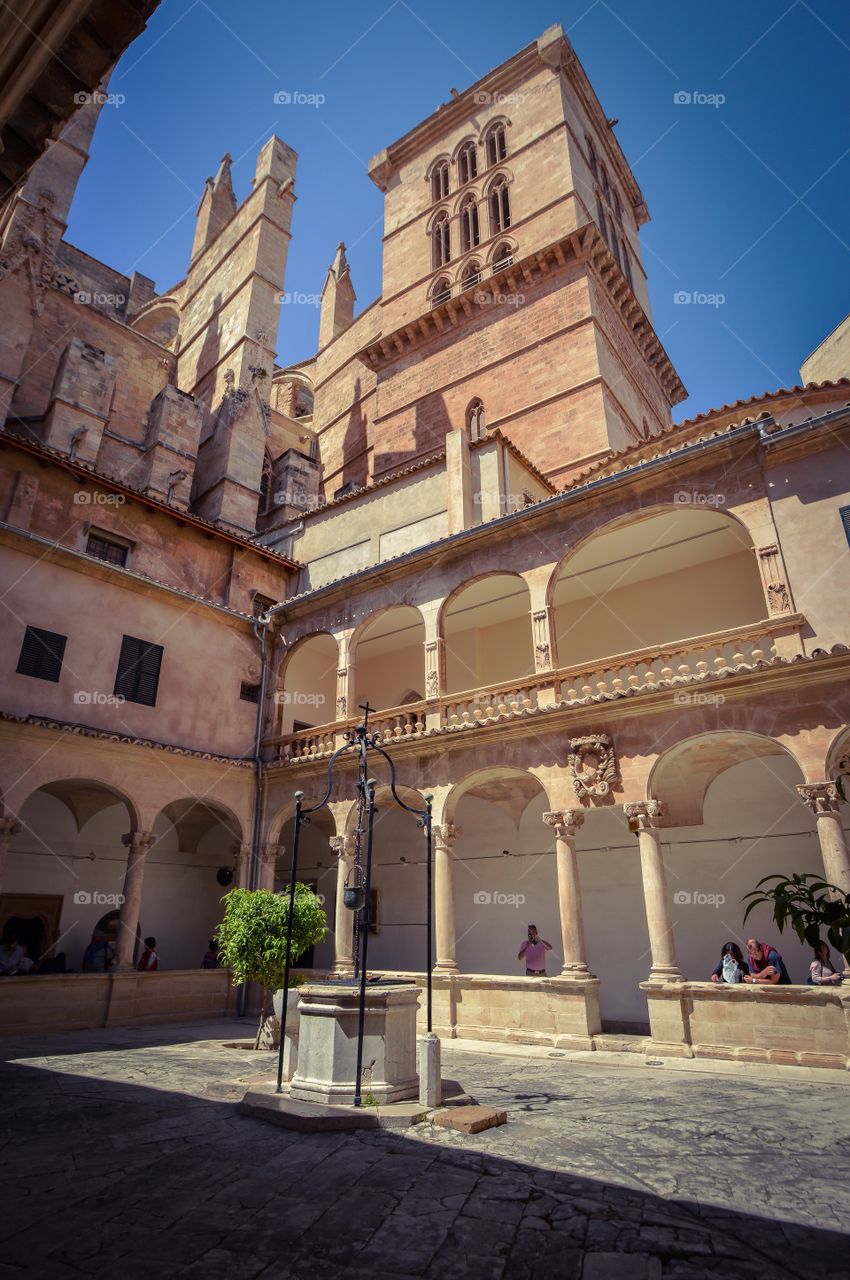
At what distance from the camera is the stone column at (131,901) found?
13562 mm

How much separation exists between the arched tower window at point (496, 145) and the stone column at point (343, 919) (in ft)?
82.7

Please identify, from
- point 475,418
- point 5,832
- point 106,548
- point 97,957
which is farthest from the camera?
point 475,418

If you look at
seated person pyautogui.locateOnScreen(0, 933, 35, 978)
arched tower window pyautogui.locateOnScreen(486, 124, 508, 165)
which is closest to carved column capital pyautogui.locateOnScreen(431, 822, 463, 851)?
seated person pyautogui.locateOnScreen(0, 933, 35, 978)

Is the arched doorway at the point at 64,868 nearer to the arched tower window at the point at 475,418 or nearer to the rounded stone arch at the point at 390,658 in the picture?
the rounded stone arch at the point at 390,658

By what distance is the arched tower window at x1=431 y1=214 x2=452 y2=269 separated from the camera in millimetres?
27625

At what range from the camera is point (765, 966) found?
10.4 m

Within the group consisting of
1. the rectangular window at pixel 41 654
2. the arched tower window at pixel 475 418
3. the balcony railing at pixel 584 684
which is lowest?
the balcony railing at pixel 584 684

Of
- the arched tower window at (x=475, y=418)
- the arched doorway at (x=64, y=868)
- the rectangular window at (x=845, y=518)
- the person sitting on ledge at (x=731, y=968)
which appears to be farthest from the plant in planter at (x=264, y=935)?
the arched tower window at (x=475, y=418)

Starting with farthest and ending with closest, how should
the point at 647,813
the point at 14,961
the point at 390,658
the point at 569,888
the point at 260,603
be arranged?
1. the point at 390,658
2. the point at 260,603
3. the point at 14,961
4. the point at 569,888
5. the point at 647,813

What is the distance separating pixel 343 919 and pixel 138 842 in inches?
170

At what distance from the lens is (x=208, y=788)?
15.8 metres

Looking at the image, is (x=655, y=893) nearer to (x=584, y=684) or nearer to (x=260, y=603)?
(x=584, y=684)

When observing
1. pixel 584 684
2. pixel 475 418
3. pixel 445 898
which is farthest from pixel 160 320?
pixel 445 898

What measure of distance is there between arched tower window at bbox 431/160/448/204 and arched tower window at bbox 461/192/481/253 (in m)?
1.78
